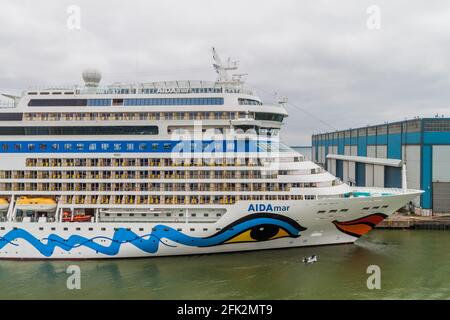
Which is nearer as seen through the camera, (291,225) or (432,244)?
(291,225)

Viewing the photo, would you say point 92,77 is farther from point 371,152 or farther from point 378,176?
point 371,152

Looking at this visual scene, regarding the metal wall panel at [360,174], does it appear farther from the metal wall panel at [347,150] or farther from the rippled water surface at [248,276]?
the rippled water surface at [248,276]

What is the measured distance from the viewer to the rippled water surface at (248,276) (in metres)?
15.5

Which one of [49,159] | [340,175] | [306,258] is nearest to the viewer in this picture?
[306,258]

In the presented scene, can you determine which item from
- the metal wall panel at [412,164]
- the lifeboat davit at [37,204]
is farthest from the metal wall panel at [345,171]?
the lifeboat davit at [37,204]

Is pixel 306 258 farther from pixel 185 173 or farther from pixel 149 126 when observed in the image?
pixel 149 126

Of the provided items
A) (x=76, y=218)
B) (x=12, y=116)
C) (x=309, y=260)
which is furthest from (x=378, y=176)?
(x=12, y=116)

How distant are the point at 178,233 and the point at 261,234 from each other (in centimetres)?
431

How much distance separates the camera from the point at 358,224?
803 inches

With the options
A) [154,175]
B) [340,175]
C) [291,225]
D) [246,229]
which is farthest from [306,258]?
[340,175]

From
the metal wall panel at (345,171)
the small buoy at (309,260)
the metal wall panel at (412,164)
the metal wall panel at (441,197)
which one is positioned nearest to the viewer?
the small buoy at (309,260)

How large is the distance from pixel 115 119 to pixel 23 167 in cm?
562

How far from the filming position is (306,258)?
1872cm

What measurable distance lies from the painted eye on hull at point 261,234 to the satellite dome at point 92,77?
42.5 ft
